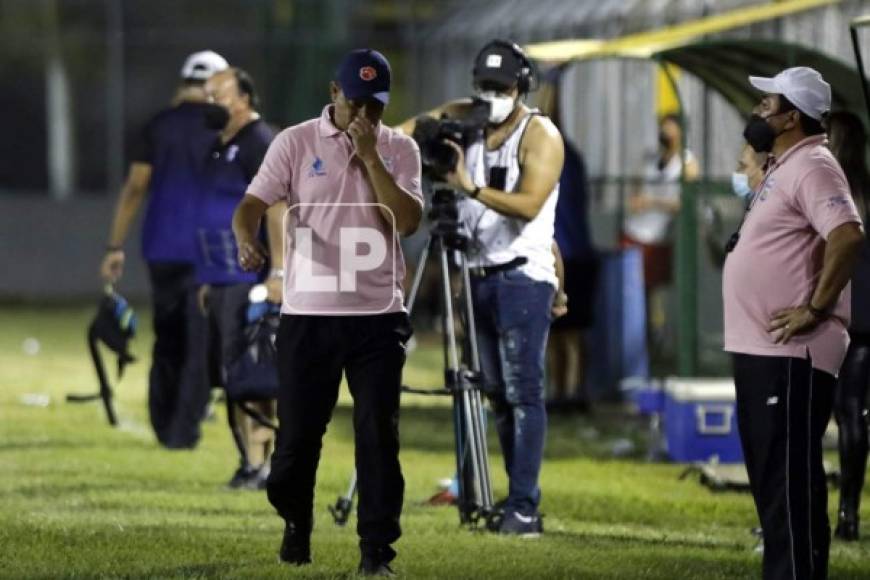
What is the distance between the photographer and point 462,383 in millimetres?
11195

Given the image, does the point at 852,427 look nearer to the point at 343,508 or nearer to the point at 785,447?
the point at 343,508

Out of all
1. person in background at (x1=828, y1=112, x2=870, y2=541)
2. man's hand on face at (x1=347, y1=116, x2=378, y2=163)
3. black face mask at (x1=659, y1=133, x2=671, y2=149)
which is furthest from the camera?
black face mask at (x1=659, y1=133, x2=671, y2=149)

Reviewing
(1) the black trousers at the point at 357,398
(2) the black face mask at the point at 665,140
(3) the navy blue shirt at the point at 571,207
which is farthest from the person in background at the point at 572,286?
(1) the black trousers at the point at 357,398

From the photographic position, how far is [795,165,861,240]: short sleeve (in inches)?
340

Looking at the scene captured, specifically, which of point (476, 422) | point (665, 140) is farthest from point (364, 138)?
point (665, 140)

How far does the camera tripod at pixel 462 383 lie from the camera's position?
11.0 metres

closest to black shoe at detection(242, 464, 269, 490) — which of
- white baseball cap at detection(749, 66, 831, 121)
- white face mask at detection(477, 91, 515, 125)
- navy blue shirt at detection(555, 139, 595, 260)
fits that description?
white face mask at detection(477, 91, 515, 125)

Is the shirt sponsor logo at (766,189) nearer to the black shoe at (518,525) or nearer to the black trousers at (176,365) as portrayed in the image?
the black shoe at (518,525)

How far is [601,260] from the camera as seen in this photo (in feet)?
61.3

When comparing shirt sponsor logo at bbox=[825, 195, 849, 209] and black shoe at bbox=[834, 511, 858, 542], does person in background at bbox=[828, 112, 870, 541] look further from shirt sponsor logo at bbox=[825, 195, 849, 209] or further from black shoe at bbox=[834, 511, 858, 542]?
shirt sponsor logo at bbox=[825, 195, 849, 209]

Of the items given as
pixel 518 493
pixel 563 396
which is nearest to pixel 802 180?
pixel 518 493

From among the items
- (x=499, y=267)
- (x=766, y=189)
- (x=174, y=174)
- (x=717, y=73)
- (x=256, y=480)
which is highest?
(x=717, y=73)

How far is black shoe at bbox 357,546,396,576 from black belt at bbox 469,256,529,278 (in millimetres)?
1893

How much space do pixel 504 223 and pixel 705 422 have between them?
147 inches
